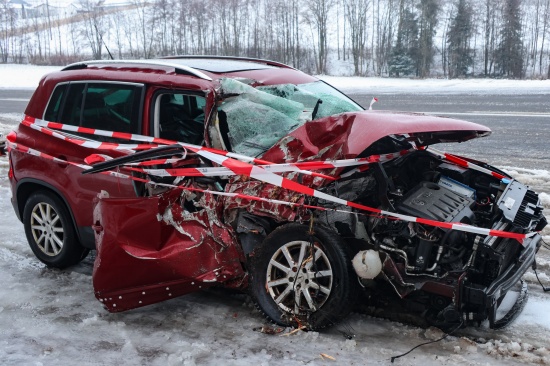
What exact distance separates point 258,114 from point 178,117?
757 millimetres

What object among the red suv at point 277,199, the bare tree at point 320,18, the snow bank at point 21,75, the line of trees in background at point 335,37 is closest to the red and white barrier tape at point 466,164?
the red suv at point 277,199

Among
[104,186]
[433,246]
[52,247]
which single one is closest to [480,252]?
[433,246]

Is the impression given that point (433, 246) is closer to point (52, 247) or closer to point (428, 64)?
point (52, 247)

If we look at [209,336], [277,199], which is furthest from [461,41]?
[209,336]

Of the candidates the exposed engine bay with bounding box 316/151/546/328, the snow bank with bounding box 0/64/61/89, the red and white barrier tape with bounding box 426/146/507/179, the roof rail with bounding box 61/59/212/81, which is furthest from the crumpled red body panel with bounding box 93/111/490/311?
the snow bank with bounding box 0/64/61/89

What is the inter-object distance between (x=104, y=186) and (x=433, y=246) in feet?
9.05

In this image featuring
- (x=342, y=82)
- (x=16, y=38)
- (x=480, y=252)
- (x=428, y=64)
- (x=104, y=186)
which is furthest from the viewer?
(x=16, y=38)

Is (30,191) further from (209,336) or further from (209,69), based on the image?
(209,336)

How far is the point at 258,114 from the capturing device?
14.7 ft

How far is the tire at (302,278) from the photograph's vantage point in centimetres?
382

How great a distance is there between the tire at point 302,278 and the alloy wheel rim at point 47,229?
2.29m

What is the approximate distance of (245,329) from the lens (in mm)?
4141

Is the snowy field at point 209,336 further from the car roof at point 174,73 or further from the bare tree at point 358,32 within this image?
the bare tree at point 358,32

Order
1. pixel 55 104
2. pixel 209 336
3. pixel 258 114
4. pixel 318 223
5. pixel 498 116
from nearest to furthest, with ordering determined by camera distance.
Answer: pixel 318 223, pixel 209 336, pixel 258 114, pixel 55 104, pixel 498 116
